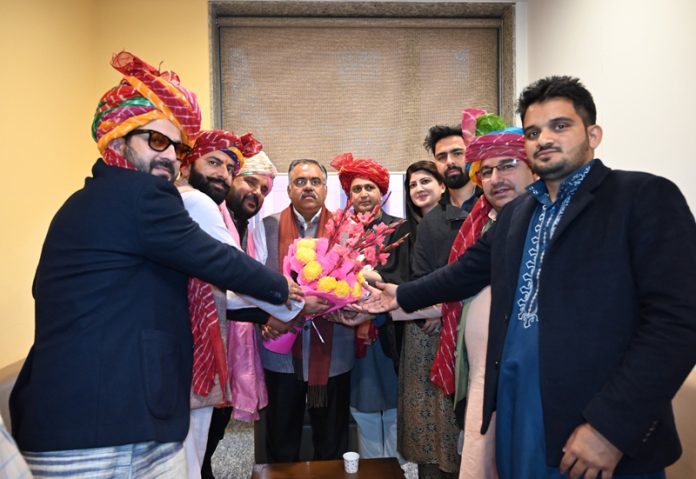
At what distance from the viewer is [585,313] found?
1288 millimetres

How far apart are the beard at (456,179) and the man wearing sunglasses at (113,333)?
5.68 feet

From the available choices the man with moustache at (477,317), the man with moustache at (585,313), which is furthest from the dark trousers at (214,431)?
the man with moustache at (585,313)

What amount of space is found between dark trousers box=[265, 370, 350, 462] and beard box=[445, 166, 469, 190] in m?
1.23

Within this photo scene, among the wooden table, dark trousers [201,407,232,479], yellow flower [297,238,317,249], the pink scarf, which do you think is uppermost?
yellow flower [297,238,317,249]

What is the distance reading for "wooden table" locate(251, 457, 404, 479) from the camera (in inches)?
83.6

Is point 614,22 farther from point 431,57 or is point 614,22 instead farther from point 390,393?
point 390,393

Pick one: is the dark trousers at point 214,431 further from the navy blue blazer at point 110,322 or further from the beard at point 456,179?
the beard at point 456,179

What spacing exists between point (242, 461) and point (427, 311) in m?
1.94

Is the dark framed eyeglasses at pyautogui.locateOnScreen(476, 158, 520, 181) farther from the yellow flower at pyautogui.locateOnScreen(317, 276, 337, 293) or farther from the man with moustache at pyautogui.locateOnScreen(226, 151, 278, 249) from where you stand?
the man with moustache at pyautogui.locateOnScreen(226, 151, 278, 249)

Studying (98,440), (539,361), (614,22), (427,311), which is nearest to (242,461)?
(427,311)

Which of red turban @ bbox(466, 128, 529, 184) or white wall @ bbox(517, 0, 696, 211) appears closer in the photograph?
red turban @ bbox(466, 128, 529, 184)

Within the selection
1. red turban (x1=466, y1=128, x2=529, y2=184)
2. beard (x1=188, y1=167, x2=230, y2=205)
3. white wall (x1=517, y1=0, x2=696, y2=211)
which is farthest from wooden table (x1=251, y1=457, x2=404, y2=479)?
white wall (x1=517, y1=0, x2=696, y2=211)

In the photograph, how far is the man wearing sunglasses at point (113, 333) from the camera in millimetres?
1248

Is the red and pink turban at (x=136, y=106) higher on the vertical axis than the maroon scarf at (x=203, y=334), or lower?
higher
